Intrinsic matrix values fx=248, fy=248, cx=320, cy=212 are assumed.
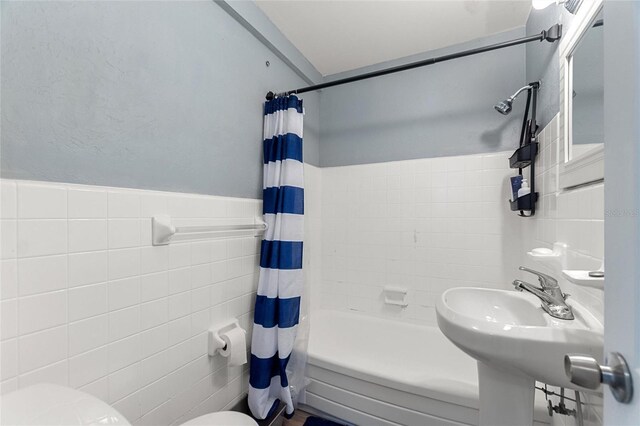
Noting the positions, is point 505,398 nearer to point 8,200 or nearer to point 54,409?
point 54,409

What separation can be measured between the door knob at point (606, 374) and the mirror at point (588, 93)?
0.68 m

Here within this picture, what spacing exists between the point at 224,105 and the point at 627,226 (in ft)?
4.79

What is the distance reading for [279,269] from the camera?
53.9 inches

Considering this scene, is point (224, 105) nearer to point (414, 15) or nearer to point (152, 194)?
point (152, 194)

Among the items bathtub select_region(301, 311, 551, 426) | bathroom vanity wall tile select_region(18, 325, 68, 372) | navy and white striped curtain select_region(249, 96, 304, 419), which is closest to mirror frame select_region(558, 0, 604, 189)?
bathtub select_region(301, 311, 551, 426)

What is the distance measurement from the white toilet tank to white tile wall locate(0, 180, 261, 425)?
176 millimetres


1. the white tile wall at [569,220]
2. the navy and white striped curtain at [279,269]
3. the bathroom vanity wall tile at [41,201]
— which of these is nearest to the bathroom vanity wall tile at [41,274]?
the bathroom vanity wall tile at [41,201]

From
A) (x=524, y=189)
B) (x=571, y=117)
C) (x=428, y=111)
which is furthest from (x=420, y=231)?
(x=571, y=117)

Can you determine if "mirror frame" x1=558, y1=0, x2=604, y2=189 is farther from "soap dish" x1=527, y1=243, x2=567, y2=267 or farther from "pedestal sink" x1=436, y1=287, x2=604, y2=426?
"pedestal sink" x1=436, y1=287, x2=604, y2=426

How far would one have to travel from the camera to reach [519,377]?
0.88 metres

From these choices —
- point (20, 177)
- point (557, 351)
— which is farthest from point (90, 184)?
point (557, 351)

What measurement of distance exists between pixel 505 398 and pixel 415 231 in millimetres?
1139

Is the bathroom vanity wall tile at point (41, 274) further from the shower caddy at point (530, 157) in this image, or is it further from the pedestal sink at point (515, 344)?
the shower caddy at point (530, 157)

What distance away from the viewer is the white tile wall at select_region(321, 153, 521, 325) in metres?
1.70
